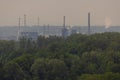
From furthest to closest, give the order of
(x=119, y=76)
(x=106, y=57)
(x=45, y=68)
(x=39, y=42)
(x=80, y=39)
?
(x=39, y=42) < (x=80, y=39) < (x=106, y=57) < (x=45, y=68) < (x=119, y=76)

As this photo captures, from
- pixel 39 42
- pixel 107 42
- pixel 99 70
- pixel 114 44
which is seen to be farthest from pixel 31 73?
pixel 39 42

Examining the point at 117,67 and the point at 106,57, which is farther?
the point at 106,57

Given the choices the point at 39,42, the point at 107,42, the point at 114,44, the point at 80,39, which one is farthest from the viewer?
the point at 39,42

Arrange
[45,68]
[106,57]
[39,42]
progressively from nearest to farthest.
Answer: [45,68]
[106,57]
[39,42]

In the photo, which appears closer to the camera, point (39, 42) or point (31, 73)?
point (31, 73)

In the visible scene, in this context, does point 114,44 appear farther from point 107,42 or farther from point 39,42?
point 39,42

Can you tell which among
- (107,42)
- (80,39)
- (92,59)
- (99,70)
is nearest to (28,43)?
(80,39)

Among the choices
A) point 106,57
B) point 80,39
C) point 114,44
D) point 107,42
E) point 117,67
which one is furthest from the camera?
point 80,39

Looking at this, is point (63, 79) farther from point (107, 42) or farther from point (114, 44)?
point (107, 42)
